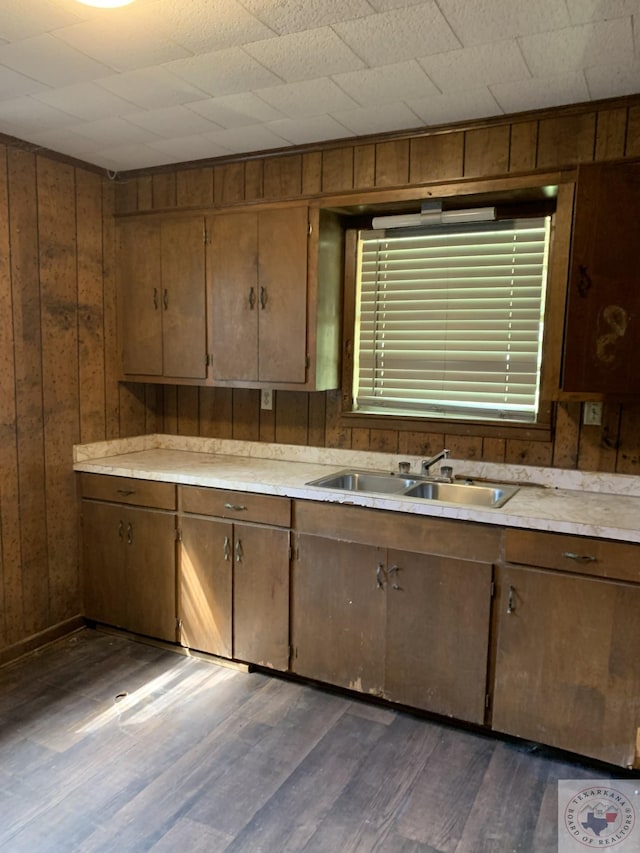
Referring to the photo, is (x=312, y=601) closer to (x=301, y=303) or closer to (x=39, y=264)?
(x=301, y=303)

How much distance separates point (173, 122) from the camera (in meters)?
2.60

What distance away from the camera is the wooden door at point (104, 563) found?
124 inches

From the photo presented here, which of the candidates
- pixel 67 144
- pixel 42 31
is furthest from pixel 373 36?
pixel 67 144

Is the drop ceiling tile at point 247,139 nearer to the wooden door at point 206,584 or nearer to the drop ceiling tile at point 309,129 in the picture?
the drop ceiling tile at point 309,129

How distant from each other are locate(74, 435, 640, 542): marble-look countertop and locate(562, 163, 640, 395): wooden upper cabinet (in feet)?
1.61

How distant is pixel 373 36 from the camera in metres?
1.86

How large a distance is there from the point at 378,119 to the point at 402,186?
298 millimetres

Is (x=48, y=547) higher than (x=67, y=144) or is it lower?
lower

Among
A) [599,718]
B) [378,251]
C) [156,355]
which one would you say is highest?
[378,251]

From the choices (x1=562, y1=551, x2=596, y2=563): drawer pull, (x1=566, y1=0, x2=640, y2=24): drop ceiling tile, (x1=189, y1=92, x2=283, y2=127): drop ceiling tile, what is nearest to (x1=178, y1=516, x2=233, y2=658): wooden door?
(x1=562, y1=551, x2=596, y2=563): drawer pull

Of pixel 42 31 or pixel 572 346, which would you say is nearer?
pixel 42 31

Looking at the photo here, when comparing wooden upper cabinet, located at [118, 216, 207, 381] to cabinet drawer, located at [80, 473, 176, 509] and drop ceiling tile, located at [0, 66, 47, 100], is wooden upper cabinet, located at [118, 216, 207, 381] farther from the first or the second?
drop ceiling tile, located at [0, 66, 47, 100]

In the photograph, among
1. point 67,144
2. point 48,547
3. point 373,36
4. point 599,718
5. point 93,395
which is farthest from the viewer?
point 93,395

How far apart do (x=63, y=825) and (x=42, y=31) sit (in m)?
2.48
